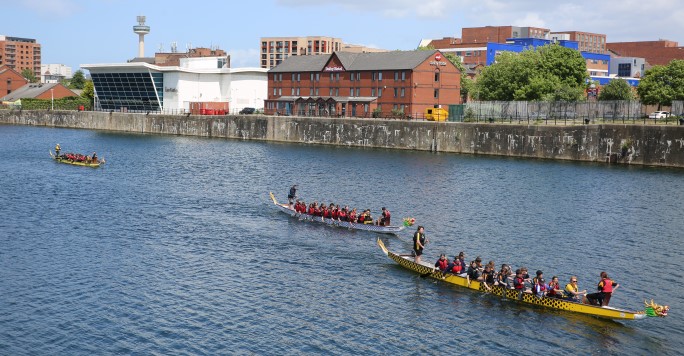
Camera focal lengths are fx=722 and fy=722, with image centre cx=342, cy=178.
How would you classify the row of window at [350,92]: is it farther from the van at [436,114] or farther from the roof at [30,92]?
the roof at [30,92]

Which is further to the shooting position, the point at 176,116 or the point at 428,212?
the point at 176,116

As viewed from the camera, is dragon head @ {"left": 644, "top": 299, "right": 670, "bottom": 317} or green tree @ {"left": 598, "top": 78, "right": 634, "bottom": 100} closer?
dragon head @ {"left": 644, "top": 299, "right": 670, "bottom": 317}

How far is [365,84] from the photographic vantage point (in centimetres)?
12144

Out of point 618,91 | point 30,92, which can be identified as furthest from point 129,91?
point 618,91

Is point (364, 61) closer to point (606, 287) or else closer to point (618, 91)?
point (618, 91)

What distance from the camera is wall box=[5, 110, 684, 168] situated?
82.2 meters

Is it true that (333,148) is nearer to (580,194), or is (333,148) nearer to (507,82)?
(507,82)

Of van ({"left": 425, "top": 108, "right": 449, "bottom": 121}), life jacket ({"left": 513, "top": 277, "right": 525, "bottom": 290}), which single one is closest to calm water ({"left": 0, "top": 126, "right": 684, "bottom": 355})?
life jacket ({"left": 513, "top": 277, "right": 525, "bottom": 290})

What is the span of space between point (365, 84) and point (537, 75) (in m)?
28.1

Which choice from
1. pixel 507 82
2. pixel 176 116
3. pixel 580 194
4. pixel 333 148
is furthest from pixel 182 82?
pixel 580 194

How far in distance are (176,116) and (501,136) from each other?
6627 cm

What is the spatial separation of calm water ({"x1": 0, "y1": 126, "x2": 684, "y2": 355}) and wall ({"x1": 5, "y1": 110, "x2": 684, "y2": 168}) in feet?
13.5

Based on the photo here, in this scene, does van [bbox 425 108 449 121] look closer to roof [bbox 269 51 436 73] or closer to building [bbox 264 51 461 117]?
building [bbox 264 51 461 117]

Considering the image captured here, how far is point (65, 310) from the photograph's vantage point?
1307 inches
